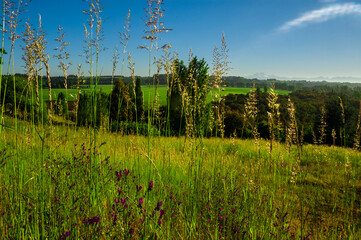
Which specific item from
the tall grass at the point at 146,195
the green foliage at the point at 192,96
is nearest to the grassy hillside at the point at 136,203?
the tall grass at the point at 146,195

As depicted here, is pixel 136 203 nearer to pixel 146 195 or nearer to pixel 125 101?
pixel 146 195

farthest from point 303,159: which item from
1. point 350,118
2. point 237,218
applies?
point 350,118

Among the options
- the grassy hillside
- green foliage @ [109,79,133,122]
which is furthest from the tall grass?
green foliage @ [109,79,133,122]

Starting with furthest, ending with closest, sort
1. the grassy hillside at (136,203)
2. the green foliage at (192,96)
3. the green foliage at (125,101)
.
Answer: the green foliage at (192,96), the green foliage at (125,101), the grassy hillside at (136,203)

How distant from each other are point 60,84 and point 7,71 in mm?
501

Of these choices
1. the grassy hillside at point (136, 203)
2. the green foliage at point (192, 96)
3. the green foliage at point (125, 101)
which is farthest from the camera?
the green foliage at point (192, 96)

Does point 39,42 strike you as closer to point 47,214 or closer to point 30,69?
point 30,69

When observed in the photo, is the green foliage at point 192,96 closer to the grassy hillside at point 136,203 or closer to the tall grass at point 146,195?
the tall grass at point 146,195

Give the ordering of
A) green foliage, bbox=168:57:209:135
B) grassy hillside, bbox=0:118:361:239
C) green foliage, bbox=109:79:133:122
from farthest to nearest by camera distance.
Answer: green foliage, bbox=168:57:209:135 → green foliage, bbox=109:79:133:122 → grassy hillside, bbox=0:118:361:239

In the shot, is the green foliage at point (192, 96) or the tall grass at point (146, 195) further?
the green foliage at point (192, 96)

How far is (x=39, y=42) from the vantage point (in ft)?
6.93

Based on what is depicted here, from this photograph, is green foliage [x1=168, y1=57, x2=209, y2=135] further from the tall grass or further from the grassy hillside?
the grassy hillside

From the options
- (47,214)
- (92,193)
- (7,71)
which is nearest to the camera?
(47,214)

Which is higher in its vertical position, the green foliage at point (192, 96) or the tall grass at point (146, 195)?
the green foliage at point (192, 96)
